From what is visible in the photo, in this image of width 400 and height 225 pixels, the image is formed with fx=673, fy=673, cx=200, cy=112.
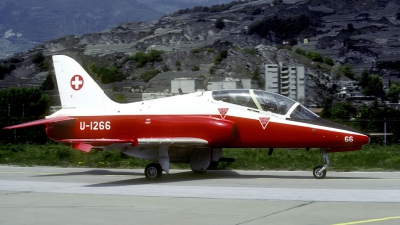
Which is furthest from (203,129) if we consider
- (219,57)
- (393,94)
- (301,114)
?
(219,57)

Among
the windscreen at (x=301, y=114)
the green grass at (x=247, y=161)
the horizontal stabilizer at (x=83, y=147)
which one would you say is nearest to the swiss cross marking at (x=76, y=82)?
the horizontal stabilizer at (x=83, y=147)

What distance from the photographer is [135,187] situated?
1516 centimetres

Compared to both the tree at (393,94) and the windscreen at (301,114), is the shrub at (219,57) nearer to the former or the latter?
the tree at (393,94)

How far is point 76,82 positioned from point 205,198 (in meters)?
7.70

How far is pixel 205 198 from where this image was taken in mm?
12922

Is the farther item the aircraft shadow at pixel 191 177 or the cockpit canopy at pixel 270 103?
the cockpit canopy at pixel 270 103

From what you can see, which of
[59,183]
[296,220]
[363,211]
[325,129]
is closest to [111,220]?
[296,220]

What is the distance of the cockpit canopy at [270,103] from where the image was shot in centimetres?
1639

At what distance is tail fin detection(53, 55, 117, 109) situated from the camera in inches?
746

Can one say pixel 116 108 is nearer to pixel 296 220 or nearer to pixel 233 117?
pixel 233 117

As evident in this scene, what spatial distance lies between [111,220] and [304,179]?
→ 264 inches

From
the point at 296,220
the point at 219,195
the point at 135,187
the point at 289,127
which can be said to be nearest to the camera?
the point at 296,220

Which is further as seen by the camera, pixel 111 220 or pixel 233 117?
pixel 233 117

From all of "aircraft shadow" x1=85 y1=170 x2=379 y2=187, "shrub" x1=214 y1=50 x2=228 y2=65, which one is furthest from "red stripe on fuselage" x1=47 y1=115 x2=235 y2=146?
"shrub" x1=214 y1=50 x2=228 y2=65
